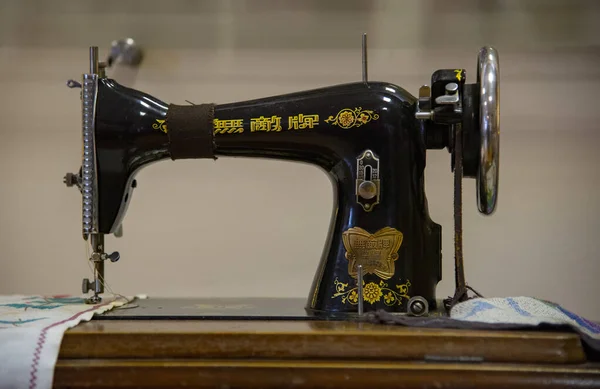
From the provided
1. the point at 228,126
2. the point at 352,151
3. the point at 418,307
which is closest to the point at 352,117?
the point at 352,151

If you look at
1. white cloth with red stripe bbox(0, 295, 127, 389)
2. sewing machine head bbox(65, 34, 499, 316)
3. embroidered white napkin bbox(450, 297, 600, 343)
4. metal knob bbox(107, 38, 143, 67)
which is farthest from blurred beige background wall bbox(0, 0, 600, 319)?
white cloth with red stripe bbox(0, 295, 127, 389)

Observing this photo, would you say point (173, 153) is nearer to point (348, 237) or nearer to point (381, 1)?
point (348, 237)

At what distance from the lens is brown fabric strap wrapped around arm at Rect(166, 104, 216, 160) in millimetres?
1038

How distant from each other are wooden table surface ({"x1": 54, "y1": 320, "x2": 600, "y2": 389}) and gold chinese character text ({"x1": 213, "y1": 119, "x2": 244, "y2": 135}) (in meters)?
0.37

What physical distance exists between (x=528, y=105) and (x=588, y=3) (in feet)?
0.99

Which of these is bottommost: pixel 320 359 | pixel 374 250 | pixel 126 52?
pixel 320 359

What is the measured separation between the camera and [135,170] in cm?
107

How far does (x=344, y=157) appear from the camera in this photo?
1.01 metres

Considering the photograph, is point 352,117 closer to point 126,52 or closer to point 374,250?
point 374,250

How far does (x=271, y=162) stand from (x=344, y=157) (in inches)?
26.9

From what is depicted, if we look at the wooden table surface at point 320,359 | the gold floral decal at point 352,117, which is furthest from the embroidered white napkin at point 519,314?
the gold floral decal at point 352,117

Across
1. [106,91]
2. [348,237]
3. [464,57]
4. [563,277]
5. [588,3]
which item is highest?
[588,3]

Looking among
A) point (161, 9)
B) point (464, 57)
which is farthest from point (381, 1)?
point (161, 9)

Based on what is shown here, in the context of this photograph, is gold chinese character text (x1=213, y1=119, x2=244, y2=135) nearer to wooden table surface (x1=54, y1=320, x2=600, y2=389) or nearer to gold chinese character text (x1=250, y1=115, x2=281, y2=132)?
gold chinese character text (x1=250, y1=115, x2=281, y2=132)
